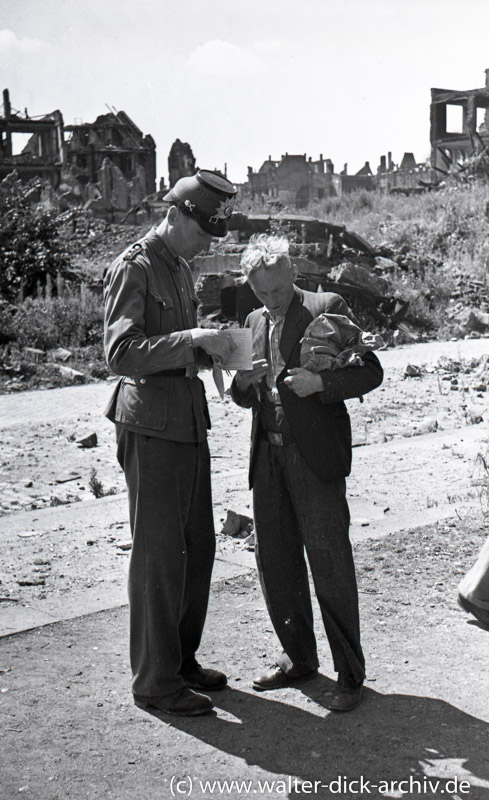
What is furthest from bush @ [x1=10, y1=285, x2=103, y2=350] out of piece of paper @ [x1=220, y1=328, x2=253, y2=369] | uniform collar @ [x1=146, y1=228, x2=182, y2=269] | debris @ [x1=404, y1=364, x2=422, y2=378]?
piece of paper @ [x1=220, y1=328, x2=253, y2=369]

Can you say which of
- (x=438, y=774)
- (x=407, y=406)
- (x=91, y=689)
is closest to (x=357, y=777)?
(x=438, y=774)

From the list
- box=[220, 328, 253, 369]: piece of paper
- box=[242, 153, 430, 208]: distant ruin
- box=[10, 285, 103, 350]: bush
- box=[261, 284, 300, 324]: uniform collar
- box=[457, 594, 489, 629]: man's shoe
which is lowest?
box=[457, 594, 489, 629]: man's shoe

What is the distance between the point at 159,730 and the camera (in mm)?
3623

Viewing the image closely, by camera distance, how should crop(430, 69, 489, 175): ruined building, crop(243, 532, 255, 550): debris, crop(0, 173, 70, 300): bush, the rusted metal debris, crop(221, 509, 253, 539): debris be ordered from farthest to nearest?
crop(430, 69, 489, 175): ruined building < crop(0, 173, 70, 300): bush < the rusted metal debris < crop(221, 509, 253, 539): debris < crop(243, 532, 255, 550): debris

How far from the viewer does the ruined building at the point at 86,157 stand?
44.3 metres

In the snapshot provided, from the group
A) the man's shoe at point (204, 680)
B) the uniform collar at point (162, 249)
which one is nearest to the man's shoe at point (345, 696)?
the man's shoe at point (204, 680)

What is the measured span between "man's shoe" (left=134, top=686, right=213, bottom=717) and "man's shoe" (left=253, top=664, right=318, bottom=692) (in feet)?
1.01

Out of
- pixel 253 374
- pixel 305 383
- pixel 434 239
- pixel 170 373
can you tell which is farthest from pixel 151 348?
pixel 434 239

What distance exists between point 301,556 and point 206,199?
5.25ft

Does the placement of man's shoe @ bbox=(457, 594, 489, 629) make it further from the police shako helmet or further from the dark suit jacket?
the police shako helmet

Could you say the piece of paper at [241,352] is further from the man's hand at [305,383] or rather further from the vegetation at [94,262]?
the vegetation at [94,262]

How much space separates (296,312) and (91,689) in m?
1.84

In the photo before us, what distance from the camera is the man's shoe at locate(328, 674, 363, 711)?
148 inches

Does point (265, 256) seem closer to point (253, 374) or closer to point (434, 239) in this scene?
point (253, 374)
